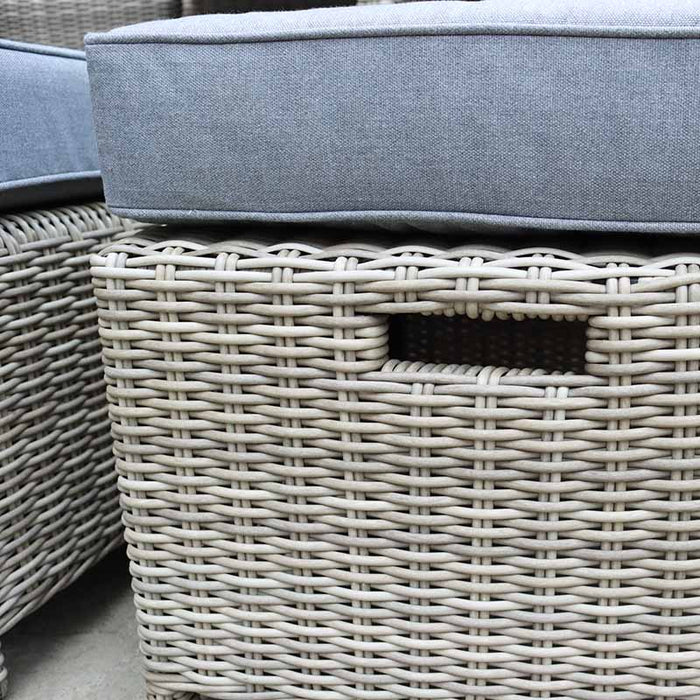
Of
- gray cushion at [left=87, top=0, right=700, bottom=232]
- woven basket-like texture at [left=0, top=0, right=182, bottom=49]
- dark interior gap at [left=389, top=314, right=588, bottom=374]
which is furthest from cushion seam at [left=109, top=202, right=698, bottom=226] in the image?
woven basket-like texture at [left=0, top=0, right=182, bottom=49]

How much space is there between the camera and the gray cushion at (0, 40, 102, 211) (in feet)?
3.09

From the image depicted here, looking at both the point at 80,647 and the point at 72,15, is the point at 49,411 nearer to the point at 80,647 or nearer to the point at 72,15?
the point at 80,647

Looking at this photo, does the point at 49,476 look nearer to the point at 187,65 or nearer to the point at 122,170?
the point at 122,170

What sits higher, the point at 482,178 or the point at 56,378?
the point at 482,178

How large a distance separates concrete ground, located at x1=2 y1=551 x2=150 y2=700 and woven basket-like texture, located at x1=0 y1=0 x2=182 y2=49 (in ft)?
4.24

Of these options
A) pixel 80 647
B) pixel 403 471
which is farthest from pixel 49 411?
pixel 403 471

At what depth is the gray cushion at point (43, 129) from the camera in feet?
3.09

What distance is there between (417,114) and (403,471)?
33 centimetres

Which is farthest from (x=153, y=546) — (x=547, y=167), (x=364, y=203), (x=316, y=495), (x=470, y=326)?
(x=470, y=326)

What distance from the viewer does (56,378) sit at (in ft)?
3.47

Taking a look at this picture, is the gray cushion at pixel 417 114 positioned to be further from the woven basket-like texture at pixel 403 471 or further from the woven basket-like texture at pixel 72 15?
the woven basket-like texture at pixel 72 15

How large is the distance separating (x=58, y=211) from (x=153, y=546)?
1.54ft

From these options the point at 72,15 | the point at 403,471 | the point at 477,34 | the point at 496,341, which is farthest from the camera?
the point at 72,15

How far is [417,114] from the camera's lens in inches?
28.4
